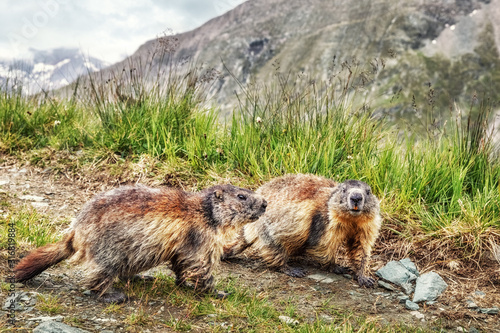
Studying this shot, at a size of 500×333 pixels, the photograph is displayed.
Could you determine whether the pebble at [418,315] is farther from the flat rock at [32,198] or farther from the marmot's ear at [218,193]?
the flat rock at [32,198]

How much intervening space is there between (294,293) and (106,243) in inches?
68.3

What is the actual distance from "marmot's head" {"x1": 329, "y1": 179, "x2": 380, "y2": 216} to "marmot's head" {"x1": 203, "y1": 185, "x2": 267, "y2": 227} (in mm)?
843

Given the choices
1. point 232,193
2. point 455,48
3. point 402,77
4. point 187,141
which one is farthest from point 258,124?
point 455,48

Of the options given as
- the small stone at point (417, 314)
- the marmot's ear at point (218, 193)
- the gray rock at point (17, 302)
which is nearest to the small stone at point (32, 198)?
the gray rock at point (17, 302)

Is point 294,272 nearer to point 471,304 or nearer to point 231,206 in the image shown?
point 231,206

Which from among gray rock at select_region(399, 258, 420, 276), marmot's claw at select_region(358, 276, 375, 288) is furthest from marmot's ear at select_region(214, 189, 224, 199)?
gray rock at select_region(399, 258, 420, 276)

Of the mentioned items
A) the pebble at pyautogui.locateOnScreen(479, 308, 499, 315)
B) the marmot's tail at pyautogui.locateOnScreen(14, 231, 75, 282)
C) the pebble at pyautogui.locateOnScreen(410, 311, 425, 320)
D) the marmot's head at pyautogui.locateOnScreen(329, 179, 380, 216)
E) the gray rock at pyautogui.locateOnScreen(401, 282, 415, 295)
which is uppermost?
the marmot's tail at pyautogui.locateOnScreen(14, 231, 75, 282)

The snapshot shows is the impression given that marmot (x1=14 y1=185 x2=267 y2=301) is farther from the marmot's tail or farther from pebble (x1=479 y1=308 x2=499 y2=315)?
pebble (x1=479 y1=308 x2=499 y2=315)

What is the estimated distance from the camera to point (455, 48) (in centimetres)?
17762

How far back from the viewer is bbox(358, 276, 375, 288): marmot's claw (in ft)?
15.2

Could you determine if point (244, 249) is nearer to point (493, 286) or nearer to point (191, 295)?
point (191, 295)

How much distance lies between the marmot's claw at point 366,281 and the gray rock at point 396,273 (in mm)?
178

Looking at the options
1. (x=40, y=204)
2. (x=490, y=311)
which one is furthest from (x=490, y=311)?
(x=40, y=204)

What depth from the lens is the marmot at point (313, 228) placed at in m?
4.65
